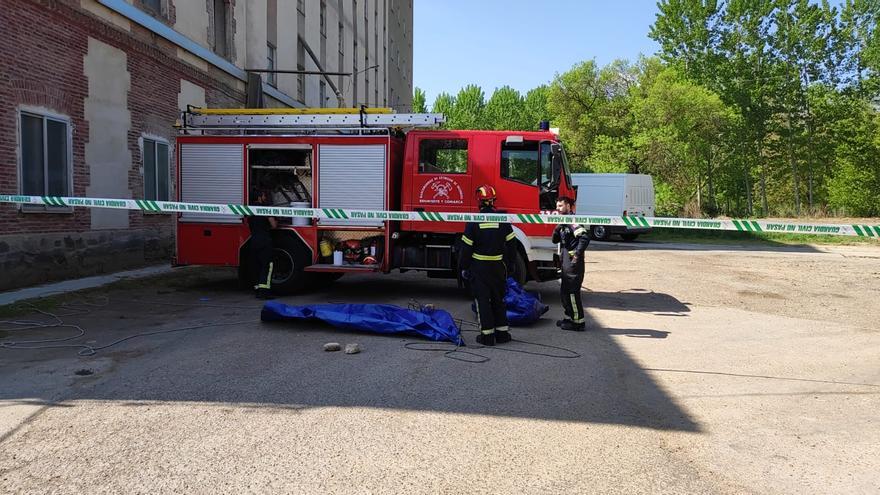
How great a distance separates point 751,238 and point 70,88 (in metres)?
28.5

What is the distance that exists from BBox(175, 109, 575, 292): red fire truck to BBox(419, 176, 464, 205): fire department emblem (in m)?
0.02

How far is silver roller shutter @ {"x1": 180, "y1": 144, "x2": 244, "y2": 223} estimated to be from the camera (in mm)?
10180

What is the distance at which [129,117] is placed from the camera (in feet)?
41.5

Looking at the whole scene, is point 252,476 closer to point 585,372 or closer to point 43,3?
point 585,372

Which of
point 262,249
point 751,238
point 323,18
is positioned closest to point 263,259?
point 262,249

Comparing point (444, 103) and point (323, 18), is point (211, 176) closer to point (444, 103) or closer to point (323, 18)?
point (323, 18)

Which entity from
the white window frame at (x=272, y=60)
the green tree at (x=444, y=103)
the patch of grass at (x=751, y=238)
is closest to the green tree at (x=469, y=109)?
the green tree at (x=444, y=103)

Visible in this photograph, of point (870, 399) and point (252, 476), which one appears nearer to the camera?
point (252, 476)

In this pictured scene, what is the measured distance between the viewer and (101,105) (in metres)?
11.8

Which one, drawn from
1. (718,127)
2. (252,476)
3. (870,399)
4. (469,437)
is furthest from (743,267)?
(718,127)

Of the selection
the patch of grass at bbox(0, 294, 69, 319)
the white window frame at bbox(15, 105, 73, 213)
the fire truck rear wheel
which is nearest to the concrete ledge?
the patch of grass at bbox(0, 294, 69, 319)

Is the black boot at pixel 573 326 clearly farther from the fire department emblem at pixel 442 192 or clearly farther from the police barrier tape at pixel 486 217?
the fire department emblem at pixel 442 192

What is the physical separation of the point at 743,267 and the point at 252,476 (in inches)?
634

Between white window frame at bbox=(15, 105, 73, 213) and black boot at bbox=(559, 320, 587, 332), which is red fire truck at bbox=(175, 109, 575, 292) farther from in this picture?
white window frame at bbox=(15, 105, 73, 213)
